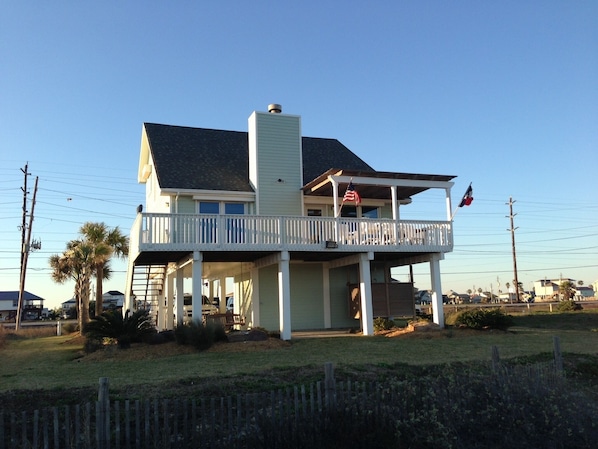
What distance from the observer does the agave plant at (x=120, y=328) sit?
16.6 m

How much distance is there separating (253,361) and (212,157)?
485 inches

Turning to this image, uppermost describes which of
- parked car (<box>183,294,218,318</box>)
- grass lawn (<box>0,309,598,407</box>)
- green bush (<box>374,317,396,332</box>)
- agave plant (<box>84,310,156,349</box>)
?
parked car (<box>183,294,218,318</box>)

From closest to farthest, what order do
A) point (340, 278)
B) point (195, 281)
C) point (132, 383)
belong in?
point (132, 383)
point (195, 281)
point (340, 278)

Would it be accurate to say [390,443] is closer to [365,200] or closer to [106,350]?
[106,350]

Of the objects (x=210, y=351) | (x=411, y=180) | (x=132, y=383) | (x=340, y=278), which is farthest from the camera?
(x=340, y=278)

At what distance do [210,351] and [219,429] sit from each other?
9624 millimetres

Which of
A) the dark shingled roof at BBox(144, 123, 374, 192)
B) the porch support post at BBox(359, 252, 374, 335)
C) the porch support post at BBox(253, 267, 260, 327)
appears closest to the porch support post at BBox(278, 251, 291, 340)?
the porch support post at BBox(359, 252, 374, 335)

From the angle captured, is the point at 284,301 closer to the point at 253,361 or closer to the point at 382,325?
the point at 382,325

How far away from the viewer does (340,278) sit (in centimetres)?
2339

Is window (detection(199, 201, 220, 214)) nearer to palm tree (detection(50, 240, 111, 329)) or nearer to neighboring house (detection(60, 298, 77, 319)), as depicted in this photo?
palm tree (detection(50, 240, 111, 329))

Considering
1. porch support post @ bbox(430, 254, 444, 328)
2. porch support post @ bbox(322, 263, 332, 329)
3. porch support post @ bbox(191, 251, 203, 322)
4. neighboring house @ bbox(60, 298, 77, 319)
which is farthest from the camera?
neighboring house @ bbox(60, 298, 77, 319)

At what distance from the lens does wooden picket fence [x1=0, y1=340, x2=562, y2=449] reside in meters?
5.61

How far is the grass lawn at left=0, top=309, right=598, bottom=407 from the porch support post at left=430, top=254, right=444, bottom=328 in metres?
1.00

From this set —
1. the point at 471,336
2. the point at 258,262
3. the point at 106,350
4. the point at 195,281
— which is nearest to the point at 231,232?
the point at 195,281
